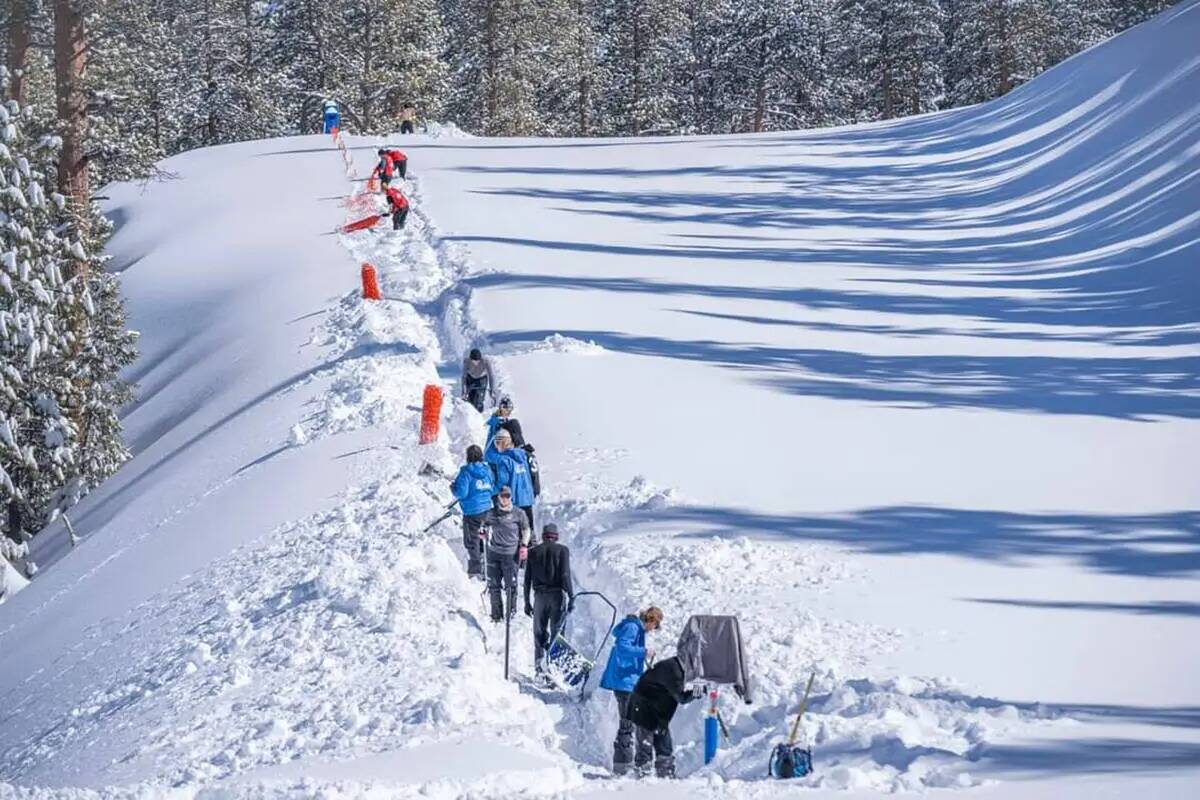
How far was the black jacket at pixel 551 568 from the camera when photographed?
13.5 m

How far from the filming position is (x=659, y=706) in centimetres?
1117

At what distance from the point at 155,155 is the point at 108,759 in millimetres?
18109

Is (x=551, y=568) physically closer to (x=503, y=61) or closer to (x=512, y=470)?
(x=512, y=470)

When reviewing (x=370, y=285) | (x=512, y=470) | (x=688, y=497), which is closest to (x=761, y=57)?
(x=370, y=285)

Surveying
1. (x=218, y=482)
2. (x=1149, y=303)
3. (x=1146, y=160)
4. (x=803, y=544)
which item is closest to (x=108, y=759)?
(x=803, y=544)

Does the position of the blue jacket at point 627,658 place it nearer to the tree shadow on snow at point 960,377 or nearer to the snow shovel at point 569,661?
the snow shovel at point 569,661

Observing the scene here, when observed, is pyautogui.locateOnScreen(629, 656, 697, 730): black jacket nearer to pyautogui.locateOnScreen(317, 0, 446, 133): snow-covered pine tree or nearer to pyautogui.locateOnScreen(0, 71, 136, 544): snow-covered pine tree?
pyautogui.locateOnScreen(0, 71, 136, 544): snow-covered pine tree

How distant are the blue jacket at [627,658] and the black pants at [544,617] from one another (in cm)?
185

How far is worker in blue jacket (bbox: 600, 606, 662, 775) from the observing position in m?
11.4

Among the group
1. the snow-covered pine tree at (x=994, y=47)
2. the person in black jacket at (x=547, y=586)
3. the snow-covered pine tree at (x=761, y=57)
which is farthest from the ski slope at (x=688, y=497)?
the snow-covered pine tree at (x=761, y=57)

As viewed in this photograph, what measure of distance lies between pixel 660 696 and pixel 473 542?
4.59m

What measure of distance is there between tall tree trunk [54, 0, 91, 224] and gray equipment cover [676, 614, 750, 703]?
1807 centimetres

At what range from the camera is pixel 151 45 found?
27562mm

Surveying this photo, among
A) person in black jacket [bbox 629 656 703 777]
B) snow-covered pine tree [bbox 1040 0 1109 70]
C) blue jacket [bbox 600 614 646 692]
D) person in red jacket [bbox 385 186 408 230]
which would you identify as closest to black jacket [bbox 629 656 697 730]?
person in black jacket [bbox 629 656 703 777]
